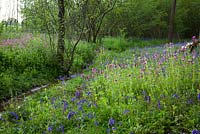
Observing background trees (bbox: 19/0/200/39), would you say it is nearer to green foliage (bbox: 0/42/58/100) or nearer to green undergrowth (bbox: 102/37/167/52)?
green undergrowth (bbox: 102/37/167/52)

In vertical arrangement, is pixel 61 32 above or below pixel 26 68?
above

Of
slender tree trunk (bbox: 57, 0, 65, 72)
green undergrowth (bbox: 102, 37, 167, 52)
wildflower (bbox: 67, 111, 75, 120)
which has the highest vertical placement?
slender tree trunk (bbox: 57, 0, 65, 72)

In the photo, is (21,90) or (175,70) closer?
(175,70)

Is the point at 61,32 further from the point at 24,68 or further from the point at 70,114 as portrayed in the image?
the point at 70,114

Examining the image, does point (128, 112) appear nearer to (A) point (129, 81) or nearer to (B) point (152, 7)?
Result: (A) point (129, 81)

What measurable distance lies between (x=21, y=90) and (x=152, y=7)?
50.6 feet

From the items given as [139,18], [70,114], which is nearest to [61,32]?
[70,114]

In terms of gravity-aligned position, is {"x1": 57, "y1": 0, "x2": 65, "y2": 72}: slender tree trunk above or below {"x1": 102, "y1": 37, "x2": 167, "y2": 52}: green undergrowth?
above

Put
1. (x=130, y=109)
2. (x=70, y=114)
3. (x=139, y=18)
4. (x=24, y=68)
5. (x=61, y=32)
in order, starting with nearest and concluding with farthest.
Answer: (x=130, y=109), (x=70, y=114), (x=24, y=68), (x=61, y=32), (x=139, y=18)

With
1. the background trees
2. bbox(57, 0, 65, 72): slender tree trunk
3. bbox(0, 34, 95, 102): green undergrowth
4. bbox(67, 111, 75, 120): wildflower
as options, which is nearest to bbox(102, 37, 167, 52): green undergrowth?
the background trees

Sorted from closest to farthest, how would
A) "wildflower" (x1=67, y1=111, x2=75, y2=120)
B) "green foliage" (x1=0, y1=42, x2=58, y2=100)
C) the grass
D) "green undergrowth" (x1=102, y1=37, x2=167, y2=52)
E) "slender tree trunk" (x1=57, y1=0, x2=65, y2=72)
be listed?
the grass → "wildflower" (x1=67, y1=111, x2=75, y2=120) → "green foliage" (x1=0, y1=42, x2=58, y2=100) → "slender tree trunk" (x1=57, y1=0, x2=65, y2=72) → "green undergrowth" (x1=102, y1=37, x2=167, y2=52)

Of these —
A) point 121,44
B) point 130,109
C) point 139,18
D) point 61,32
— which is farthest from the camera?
point 139,18

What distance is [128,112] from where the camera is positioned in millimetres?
4281

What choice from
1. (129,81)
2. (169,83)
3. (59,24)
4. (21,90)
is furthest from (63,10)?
(169,83)
